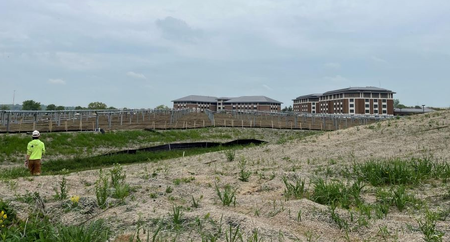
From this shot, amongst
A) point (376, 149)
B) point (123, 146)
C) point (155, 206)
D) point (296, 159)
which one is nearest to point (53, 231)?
point (155, 206)

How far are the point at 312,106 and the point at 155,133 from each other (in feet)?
406

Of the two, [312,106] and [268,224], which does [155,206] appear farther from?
[312,106]

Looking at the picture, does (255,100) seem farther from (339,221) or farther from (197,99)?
(339,221)

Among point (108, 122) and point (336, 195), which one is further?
point (108, 122)

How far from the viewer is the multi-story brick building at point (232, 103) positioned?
484 ft

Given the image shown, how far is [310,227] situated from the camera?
4.67 m

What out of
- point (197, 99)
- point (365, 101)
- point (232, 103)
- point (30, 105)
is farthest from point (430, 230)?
point (197, 99)

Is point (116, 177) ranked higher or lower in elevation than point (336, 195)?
higher

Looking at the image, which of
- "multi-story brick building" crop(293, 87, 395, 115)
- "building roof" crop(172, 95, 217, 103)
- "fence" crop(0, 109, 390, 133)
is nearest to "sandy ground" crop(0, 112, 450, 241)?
"fence" crop(0, 109, 390, 133)

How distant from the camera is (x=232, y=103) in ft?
511

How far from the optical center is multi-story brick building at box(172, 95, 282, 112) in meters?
148

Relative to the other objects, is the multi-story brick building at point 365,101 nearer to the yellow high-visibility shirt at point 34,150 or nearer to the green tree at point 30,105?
the yellow high-visibility shirt at point 34,150

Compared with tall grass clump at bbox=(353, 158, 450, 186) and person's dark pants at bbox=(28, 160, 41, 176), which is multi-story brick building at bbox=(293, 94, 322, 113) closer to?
tall grass clump at bbox=(353, 158, 450, 186)

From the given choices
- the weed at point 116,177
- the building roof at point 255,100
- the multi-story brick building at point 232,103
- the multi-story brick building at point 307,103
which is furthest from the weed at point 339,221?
the building roof at point 255,100
